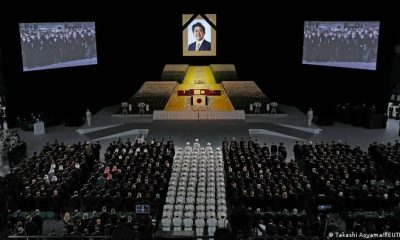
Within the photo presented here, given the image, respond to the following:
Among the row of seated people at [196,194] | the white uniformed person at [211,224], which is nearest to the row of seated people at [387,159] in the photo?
the row of seated people at [196,194]

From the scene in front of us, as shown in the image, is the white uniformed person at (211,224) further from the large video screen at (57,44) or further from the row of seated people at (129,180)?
the large video screen at (57,44)

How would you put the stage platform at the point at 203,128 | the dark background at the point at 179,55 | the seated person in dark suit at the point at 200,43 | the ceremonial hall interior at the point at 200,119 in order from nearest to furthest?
the ceremonial hall interior at the point at 200,119 → the stage platform at the point at 203,128 → the dark background at the point at 179,55 → the seated person in dark suit at the point at 200,43

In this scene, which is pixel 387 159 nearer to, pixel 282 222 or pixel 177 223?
pixel 282 222

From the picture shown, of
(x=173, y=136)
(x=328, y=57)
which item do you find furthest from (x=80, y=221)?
(x=328, y=57)

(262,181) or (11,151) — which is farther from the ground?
(262,181)

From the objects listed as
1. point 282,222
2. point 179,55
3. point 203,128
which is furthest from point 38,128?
point 282,222

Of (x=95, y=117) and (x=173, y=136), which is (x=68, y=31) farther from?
(x=173, y=136)

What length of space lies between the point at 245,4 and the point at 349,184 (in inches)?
895

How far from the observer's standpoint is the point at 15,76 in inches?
1156

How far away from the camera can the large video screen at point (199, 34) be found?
A: 38250mm

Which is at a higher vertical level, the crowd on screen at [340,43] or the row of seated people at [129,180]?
the crowd on screen at [340,43]

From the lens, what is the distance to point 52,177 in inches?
713

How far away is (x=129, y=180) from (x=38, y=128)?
1334 cm

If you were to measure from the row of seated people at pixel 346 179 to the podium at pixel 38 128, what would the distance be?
1592 centimetres
